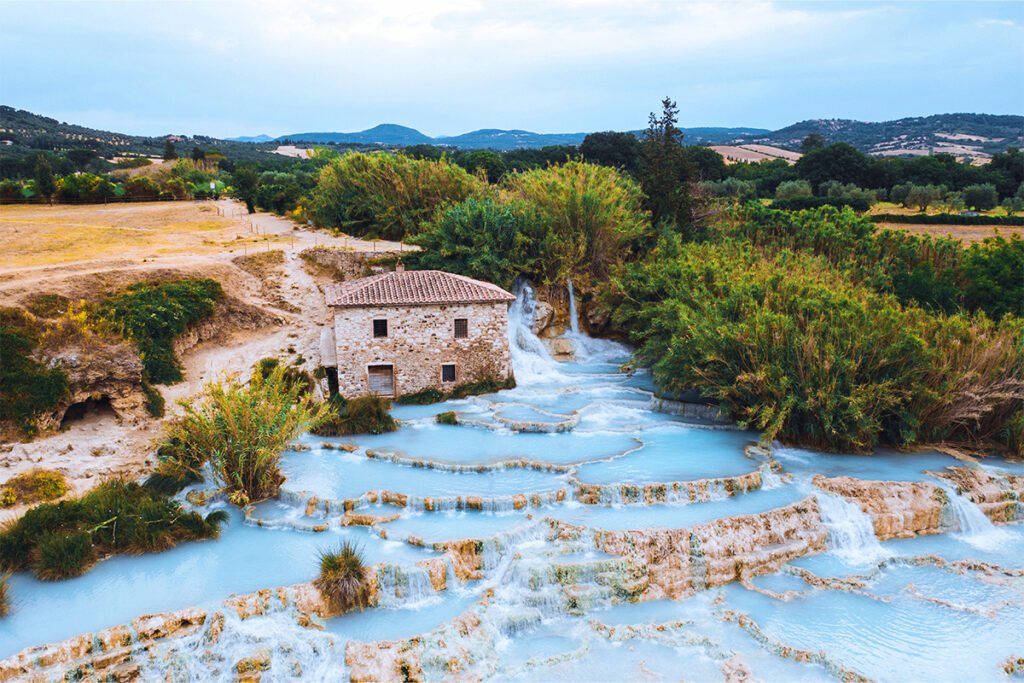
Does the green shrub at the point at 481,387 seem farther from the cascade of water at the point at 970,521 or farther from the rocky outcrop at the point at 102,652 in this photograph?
the cascade of water at the point at 970,521

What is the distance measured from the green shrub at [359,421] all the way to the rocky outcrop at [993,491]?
46.5 feet

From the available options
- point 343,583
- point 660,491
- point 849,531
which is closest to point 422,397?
point 660,491

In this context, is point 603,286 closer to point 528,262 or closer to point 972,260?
point 528,262

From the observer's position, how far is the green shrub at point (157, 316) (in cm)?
2064

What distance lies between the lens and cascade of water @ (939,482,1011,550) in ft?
51.8

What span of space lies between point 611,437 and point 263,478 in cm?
901

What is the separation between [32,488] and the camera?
1605cm

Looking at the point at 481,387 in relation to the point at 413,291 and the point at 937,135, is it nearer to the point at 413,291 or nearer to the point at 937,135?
the point at 413,291

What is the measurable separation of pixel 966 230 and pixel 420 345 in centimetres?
3040

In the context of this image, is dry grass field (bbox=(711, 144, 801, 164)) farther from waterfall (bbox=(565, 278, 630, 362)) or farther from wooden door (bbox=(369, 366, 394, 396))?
wooden door (bbox=(369, 366, 394, 396))

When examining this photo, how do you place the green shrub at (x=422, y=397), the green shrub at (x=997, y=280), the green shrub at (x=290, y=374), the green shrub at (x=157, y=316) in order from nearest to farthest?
the green shrub at (x=157, y=316) → the green shrub at (x=290, y=374) → the green shrub at (x=422, y=397) → the green shrub at (x=997, y=280)

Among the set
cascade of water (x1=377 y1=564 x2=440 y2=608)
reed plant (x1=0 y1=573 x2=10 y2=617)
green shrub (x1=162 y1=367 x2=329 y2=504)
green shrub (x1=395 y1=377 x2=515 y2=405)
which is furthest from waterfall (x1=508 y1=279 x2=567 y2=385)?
reed plant (x1=0 y1=573 x2=10 y2=617)

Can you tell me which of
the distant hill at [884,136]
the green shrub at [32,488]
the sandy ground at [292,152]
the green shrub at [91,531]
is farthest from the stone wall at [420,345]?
the sandy ground at [292,152]

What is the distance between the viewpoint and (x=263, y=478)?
52.5 feet
